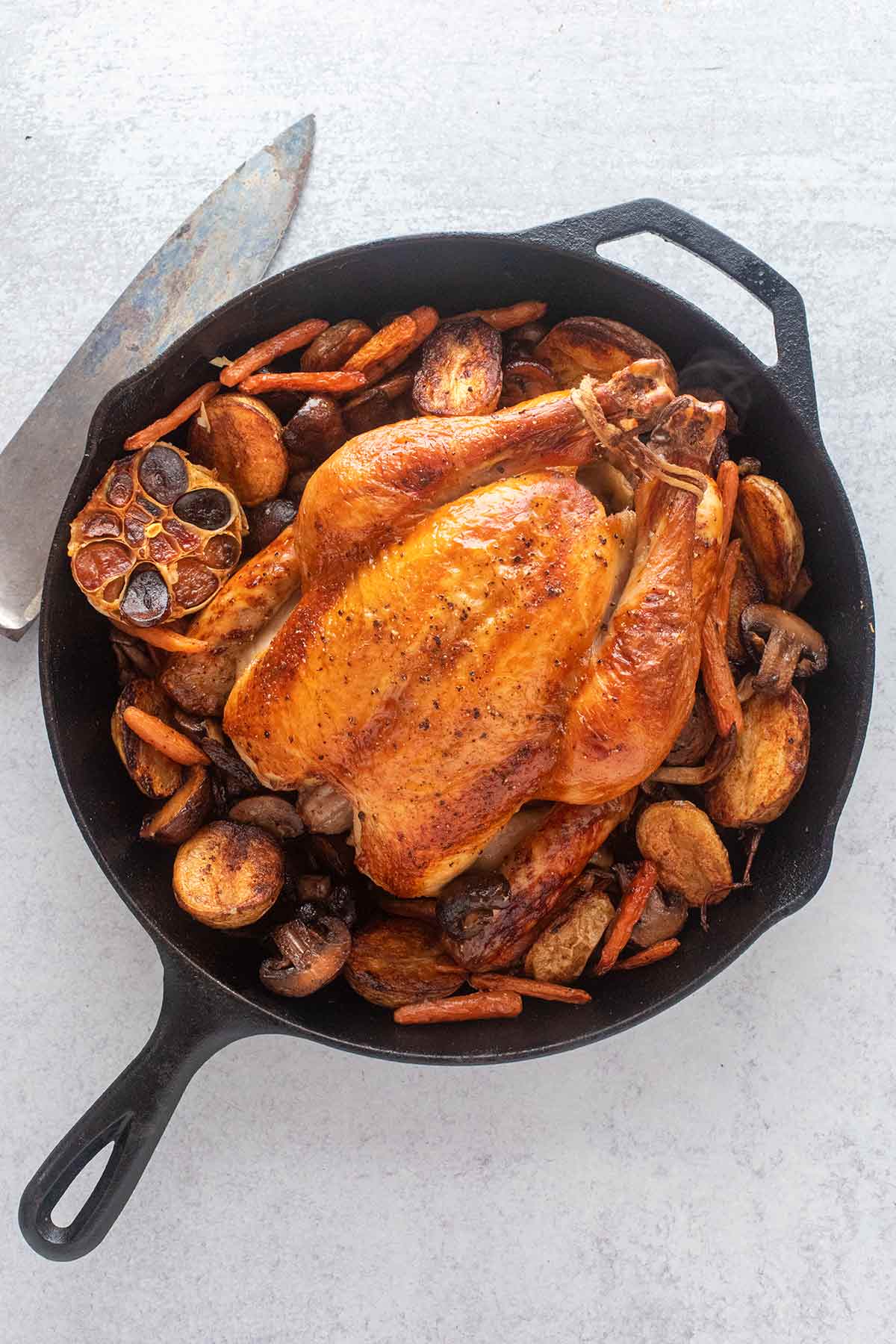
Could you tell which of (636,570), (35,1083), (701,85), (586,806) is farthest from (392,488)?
(35,1083)

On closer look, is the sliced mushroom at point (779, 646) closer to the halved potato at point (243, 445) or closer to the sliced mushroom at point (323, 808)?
the sliced mushroom at point (323, 808)

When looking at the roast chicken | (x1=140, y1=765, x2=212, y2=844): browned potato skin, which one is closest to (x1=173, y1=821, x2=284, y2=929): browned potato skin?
(x1=140, y1=765, x2=212, y2=844): browned potato skin

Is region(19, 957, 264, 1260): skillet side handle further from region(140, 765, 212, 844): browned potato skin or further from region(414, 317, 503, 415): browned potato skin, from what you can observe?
region(414, 317, 503, 415): browned potato skin

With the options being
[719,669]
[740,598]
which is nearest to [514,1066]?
[719,669]

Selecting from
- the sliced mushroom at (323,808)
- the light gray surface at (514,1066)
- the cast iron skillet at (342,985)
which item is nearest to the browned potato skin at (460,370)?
the cast iron skillet at (342,985)

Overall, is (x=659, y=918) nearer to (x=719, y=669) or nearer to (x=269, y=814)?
(x=719, y=669)

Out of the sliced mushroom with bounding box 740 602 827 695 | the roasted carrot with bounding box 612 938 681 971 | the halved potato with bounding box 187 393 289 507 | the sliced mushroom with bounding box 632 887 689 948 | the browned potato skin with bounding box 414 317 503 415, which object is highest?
the halved potato with bounding box 187 393 289 507

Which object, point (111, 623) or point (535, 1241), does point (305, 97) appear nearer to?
point (111, 623)
